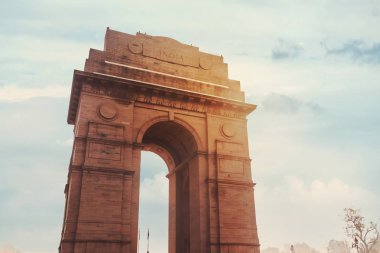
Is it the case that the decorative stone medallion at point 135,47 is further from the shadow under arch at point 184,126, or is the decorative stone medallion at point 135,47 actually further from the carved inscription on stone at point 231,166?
the carved inscription on stone at point 231,166

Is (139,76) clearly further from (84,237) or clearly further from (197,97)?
(84,237)

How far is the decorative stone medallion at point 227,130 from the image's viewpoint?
2442 centimetres

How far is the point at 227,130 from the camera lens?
24.5 meters

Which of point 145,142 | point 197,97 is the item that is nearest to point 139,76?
point 197,97

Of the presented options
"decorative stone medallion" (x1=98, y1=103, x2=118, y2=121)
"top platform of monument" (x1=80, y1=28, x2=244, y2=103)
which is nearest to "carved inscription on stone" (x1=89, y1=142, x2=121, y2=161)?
"decorative stone medallion" (x1=98, y1=103, x2=118, y2=121)

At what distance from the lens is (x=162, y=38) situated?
87.8 ft

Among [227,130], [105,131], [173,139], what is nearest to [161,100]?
[173,139]

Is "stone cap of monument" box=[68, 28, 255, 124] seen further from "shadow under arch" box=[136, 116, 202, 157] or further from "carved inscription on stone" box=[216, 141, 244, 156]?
"carved inscription on stone" box=[216, 141, 244, 156]

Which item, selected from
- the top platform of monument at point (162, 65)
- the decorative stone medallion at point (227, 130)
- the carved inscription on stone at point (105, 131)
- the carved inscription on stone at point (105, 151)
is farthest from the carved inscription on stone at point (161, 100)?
the carved inscription on stone at point (105, 151)

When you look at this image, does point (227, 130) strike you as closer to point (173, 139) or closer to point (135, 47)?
point (173, 139)

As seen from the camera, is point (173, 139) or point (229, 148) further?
point (173, 139)

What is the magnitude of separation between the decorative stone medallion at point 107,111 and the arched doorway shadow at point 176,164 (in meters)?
2.47

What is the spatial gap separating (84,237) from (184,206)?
29.6ft

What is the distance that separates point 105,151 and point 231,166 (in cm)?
771
